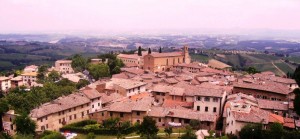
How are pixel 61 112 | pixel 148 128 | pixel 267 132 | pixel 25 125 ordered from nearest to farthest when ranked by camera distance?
pixel 267 132, pixel 148 128, pixel 25 125, pixel 61 112

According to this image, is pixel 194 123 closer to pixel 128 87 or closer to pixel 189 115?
pixel 189 115

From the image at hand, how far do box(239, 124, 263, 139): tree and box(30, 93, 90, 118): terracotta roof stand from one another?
24760mm

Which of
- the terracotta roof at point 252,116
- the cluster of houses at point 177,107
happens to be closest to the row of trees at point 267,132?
Answer: the terracotta roof at point 252,116

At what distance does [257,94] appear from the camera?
52.2 m

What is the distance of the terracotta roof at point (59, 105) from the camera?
1685 inches

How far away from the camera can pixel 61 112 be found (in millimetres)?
45562

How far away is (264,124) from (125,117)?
64.1 feet

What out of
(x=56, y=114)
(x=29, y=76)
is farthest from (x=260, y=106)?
(x=29, y=76)

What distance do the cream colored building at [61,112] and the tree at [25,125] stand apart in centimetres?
177

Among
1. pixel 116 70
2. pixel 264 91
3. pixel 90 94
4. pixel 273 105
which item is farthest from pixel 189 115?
pixel 116 70

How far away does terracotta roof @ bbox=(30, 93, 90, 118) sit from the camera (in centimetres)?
4280

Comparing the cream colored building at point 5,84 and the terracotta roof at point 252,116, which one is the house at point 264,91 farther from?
the cream colored building at point 5,84

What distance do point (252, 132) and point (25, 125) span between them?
2822cm

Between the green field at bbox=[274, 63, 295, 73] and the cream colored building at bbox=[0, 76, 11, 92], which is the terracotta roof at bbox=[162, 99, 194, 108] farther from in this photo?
the green field at bbox=[274, 63, 295, 73]
